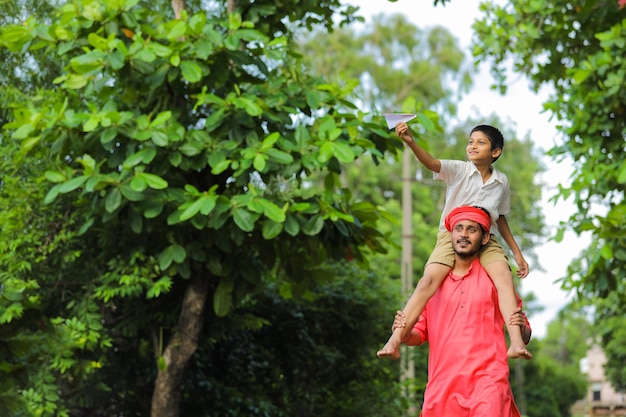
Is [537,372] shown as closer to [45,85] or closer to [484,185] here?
[45,85]

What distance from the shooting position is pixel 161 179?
8766 millimetres

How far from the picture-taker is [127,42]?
9734 millimetres

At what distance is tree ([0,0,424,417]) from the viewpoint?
29.7 feet

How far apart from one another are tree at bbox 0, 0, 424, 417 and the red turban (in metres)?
3.27

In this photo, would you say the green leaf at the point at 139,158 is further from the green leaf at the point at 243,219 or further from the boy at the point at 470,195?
the boy at the point at 470,195

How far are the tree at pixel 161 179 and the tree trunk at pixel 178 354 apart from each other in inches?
0.6

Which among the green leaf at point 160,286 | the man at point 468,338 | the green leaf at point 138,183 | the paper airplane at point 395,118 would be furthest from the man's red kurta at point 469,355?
the green leaf at point 160,286

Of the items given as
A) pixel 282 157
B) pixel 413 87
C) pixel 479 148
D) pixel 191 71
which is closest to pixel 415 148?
pixel 479 148

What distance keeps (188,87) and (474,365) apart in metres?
5.48

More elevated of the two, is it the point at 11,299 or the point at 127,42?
the point at 127,42

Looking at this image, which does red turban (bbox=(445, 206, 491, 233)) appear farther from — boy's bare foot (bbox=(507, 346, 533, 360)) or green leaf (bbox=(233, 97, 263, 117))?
green leaf (bbox=(233, 97, 263, 117))

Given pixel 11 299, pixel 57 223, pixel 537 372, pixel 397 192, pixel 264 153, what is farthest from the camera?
pixel 537 372

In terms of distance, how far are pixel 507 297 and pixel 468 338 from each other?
284 millimetres

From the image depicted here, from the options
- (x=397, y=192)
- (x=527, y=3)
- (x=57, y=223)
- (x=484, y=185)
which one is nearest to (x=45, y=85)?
(x=57, y=223)
